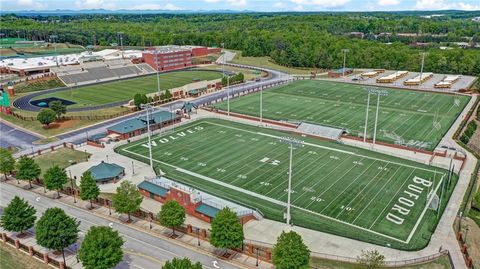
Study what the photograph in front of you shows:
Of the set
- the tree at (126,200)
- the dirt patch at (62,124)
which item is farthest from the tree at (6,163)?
the dirt patch at (62,124)

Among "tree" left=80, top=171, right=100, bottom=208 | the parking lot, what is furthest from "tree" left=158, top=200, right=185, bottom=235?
the parking lot

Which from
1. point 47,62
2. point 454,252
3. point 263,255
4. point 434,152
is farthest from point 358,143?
point 47,62

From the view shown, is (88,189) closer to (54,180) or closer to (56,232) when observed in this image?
(54,180)

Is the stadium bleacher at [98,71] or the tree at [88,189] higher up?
the stadium bleacher at [98,71]

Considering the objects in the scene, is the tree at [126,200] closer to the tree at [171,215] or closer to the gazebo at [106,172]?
the tree at [171,215]

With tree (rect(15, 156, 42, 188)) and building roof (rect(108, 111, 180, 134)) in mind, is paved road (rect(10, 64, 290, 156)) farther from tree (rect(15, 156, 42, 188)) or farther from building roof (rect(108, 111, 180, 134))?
tree (rect(15, 156, 42, 188))

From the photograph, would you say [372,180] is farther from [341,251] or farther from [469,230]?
[341,251]
